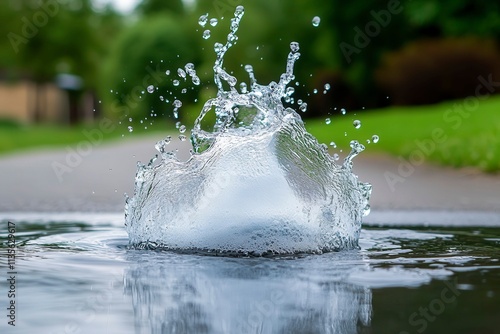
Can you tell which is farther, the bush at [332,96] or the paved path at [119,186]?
the bush at [332,96]

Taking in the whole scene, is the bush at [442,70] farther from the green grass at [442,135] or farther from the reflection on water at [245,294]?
the reflection on water at [245,294]

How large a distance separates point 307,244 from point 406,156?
12363 millimetres

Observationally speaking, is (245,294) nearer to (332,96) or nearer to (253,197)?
(253,197)

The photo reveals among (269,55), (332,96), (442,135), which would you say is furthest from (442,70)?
(269,55)

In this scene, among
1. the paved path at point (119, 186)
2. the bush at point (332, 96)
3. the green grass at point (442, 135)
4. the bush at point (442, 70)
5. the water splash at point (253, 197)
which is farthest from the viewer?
the bush at point (332, 96)

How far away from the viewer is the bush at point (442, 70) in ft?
104

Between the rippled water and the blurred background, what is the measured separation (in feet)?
36.9

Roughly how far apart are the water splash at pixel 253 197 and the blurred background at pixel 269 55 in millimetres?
10397

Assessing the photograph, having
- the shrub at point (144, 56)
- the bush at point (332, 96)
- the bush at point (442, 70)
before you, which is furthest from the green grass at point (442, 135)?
the shrub at point (144, 56)

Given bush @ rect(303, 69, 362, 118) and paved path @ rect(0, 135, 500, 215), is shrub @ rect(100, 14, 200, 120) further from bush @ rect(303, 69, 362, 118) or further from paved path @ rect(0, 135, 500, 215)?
paved path @ rect(0, 135, 500, 215)

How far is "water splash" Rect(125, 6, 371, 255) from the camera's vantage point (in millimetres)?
5391

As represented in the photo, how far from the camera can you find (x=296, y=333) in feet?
10.0

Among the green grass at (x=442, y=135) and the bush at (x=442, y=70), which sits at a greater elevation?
the bush at (x=442, y=70)

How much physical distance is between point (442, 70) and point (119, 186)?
2098cm
